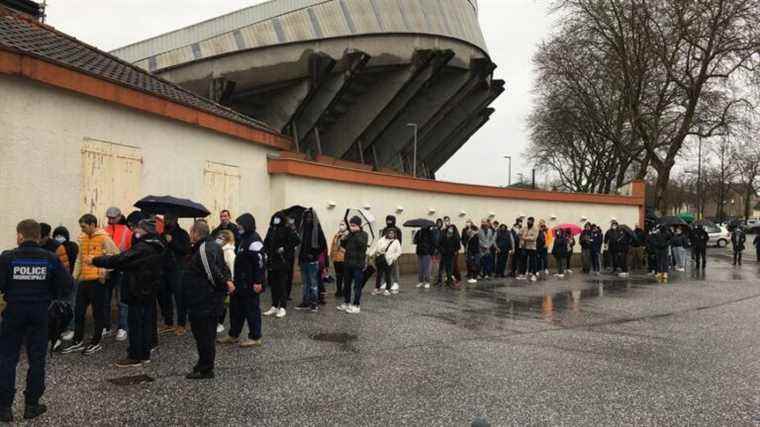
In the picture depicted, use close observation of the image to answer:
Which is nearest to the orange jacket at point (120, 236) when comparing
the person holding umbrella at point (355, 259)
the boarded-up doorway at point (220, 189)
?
the person holding umbrella at point (355, 259)

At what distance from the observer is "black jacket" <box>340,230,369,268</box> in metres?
9.96

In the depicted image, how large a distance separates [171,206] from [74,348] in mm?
2760

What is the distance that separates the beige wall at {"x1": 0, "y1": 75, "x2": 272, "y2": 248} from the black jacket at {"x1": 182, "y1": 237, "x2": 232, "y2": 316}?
3262mm

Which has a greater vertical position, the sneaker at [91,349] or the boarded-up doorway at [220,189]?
the boarded-up doorway at [220,189]

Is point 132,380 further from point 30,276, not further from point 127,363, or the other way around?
point 30,276

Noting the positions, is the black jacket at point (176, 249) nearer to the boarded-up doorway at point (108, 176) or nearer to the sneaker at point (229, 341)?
the sneaker at point (229, 341)

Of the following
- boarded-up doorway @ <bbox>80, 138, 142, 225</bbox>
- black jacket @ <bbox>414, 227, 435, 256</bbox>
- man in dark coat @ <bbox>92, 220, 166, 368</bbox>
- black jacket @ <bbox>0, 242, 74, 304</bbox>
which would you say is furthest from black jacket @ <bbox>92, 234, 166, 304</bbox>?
black jacket @ <bbox>414, 227, 435, 256</bbox>

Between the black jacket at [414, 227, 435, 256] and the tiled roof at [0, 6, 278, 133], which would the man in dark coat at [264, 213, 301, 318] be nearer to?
the tiled roof at [0, 6, 278, 133]

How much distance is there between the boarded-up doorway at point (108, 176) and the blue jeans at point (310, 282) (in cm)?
309

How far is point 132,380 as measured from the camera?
5.63 meters

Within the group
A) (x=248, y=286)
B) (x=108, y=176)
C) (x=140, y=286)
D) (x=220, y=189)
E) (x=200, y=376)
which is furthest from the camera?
(x=220, y=189)

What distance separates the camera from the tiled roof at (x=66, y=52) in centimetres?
839

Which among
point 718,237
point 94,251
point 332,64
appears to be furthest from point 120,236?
point 718,237

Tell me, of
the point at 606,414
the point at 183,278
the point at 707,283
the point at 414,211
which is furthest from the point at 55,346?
the point at 707,283
